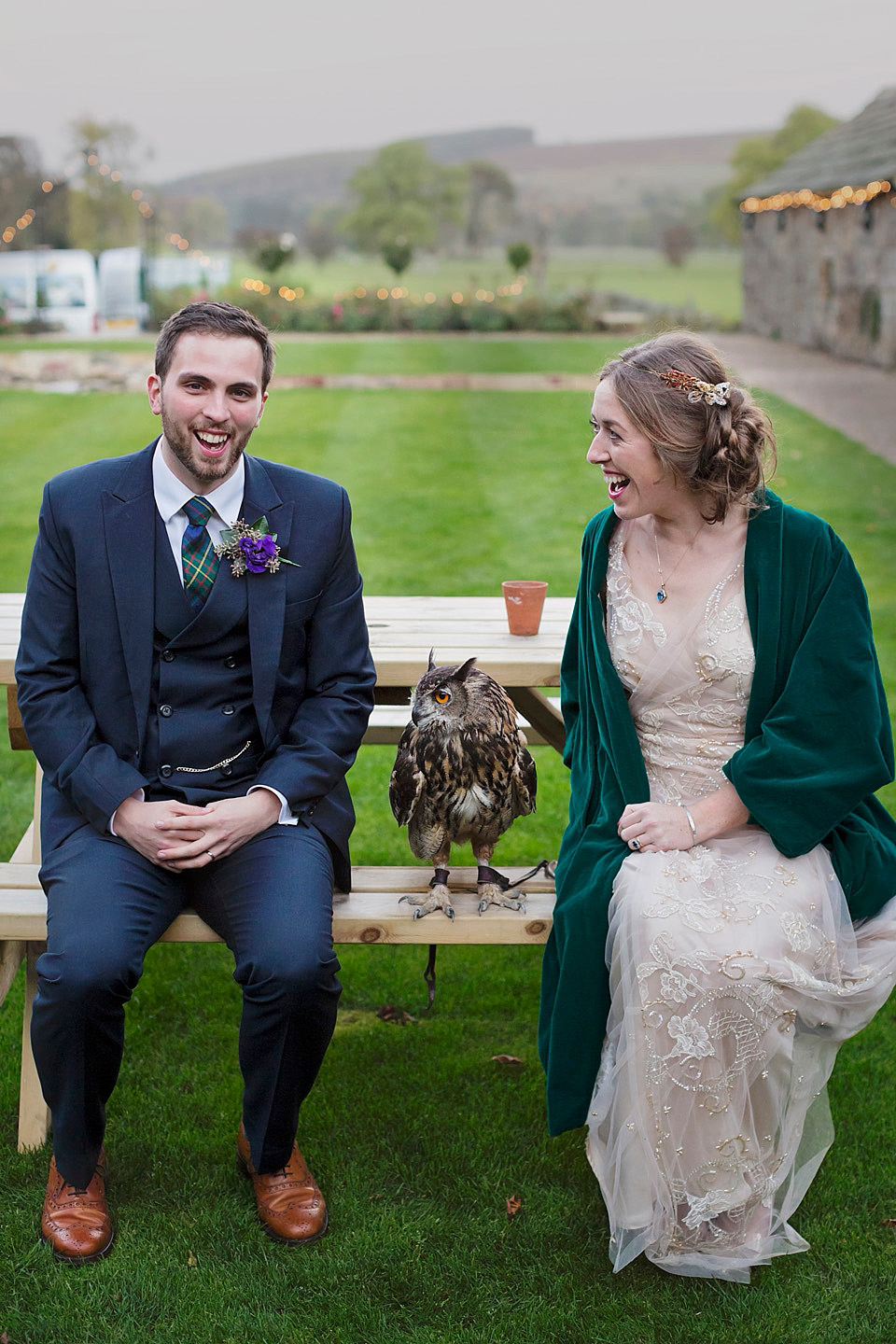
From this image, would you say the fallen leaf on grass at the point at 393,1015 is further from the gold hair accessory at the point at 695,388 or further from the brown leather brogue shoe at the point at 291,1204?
the gold hair accessory at the point at 695,388

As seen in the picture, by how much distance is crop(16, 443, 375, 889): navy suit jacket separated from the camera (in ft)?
9.31

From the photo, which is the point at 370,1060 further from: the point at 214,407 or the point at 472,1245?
the point at 214,407

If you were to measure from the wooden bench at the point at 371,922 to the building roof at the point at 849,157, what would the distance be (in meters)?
18.0

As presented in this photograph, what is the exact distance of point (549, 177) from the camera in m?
69.5

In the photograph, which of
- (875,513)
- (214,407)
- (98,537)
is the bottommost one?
(875,513)

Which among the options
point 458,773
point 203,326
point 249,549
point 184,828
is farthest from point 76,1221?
point 203,326

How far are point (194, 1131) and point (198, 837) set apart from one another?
899mm

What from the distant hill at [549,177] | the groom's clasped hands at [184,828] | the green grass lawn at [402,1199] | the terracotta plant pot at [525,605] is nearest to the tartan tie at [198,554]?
the groom's clasped hands at [184,828]

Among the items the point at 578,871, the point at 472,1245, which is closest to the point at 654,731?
the point at 578,871

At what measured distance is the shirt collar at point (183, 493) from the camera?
2.92 m

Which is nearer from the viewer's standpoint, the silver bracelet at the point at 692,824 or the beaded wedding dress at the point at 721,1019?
the beaded wedding dress at the point at 721,1019

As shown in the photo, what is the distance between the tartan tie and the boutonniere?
0.03 metres

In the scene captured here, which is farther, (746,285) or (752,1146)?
(746,285)

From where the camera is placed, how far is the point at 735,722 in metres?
2.91
